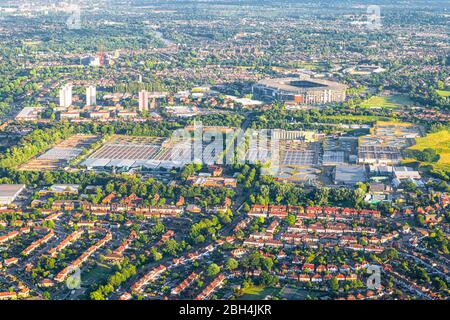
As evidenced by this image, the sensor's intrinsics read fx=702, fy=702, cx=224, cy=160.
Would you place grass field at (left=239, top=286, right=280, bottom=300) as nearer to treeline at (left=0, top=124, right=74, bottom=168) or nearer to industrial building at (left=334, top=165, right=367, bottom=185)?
industrial building at (left=334, top=165, right=367, bottom=185)

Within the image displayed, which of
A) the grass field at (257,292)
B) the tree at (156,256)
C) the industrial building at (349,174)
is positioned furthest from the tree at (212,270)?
the industrial building at (349,174)

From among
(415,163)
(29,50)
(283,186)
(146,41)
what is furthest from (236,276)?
(146,41)

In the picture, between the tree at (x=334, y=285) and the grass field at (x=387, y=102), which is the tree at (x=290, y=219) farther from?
the grass field at (x=387, y=102)

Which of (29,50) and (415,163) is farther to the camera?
(29,50)

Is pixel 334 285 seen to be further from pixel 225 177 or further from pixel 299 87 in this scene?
pixel 299 87

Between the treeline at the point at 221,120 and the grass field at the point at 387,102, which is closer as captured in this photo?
the treeline at the point at 221,120

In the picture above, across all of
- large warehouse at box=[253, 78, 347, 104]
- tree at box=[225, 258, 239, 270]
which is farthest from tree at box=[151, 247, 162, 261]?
large warehouse at box=[253, 78, 347, 104]
